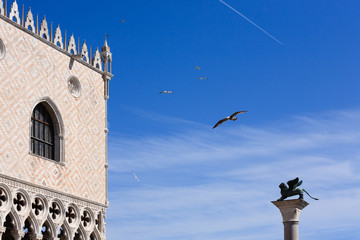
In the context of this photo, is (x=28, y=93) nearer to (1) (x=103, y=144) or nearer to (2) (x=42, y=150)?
(2) (x=42, y=150)

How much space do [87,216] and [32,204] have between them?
108 inches

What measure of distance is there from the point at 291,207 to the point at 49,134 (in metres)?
8.96

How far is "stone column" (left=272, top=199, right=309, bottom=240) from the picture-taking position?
61.1ft

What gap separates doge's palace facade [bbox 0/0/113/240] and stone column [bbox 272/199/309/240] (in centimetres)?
778

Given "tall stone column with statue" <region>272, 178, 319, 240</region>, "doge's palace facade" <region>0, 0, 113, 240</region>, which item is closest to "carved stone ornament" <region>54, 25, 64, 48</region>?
"doge's palace facade" <region>0, 0, 113, 240</region>

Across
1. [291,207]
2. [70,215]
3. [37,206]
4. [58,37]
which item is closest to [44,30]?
[58,37]

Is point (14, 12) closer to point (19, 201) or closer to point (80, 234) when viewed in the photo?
point (19, 201)

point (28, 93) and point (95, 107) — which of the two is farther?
point (95, 107)

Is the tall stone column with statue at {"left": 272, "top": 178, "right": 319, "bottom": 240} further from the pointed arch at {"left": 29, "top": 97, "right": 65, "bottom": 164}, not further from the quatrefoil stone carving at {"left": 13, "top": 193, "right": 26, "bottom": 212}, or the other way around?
the pointed arch at {"left": 29, "top": 97, "right": 65, "bottom": 164}

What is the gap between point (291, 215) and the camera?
18.7m

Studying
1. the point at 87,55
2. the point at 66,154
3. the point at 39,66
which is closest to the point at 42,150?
the point at 66,154

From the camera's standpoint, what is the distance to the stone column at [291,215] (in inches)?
733

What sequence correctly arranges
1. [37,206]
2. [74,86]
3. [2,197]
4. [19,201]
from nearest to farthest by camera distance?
[2,197] < [19,201] < [37,206] < [74,86]

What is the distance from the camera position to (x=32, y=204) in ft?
75.2
